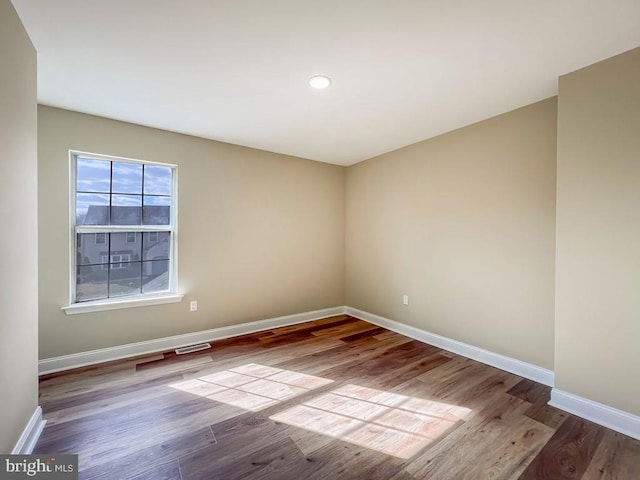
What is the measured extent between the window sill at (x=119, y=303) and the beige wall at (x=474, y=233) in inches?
104

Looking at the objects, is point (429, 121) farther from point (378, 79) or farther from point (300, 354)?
point (300, 354)

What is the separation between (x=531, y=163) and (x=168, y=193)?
370 centimetres

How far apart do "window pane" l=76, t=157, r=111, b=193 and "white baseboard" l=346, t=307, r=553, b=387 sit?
3.63 m

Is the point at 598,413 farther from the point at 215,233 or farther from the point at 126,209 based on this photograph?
the point at 126,209

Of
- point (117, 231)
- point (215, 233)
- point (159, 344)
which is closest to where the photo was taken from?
point (117, 231)

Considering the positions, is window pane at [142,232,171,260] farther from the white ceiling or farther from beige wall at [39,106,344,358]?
the white ceiling

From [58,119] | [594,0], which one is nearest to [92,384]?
[58,119]

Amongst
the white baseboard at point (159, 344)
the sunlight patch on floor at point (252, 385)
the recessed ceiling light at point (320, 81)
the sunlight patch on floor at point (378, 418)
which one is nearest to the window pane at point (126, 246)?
the white baseboard at point (159, 344)

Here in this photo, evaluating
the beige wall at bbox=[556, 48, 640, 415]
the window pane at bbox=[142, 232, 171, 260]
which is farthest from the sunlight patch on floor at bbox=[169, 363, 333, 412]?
the beige wall at bbox=[556, 48, 640, 415]

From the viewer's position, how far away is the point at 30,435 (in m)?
1.61

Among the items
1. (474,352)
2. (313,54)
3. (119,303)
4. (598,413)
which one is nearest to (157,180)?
(119,303)

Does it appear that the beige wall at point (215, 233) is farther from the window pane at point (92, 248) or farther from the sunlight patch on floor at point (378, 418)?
the sunlight patch on floor at point (378, 418)

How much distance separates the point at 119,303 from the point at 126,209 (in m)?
0.98

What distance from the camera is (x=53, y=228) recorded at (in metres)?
2.51
